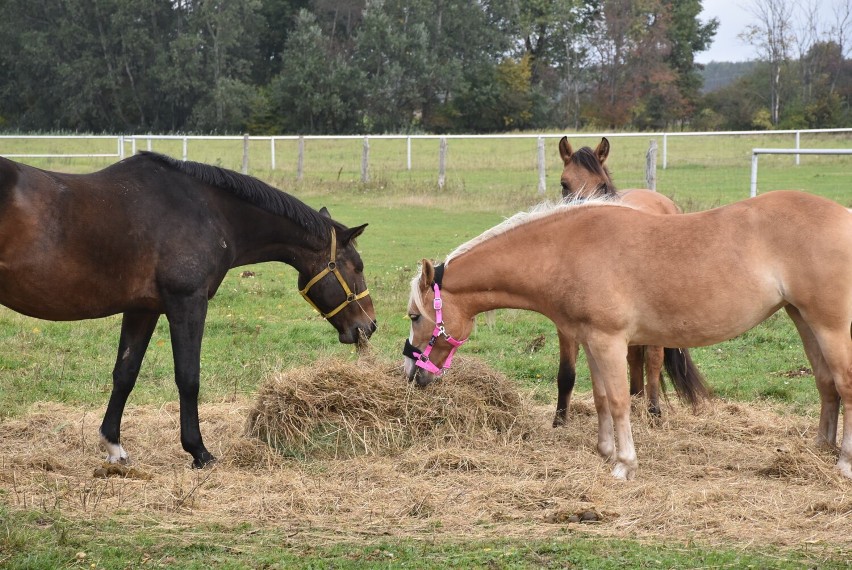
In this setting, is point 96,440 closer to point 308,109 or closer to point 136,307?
point 136,307

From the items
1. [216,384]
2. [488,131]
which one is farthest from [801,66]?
[216,384]

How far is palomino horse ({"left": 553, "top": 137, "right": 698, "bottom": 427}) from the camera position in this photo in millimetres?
6727

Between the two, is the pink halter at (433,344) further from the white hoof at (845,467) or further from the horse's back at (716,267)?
the white hoof at (845,467)

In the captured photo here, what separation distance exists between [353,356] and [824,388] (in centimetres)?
365

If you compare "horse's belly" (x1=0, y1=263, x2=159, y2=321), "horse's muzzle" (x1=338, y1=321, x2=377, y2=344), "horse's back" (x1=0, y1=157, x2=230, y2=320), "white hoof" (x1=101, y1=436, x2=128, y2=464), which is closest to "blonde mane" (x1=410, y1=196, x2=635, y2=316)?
"horse's muzzle" (x1=338, y1=321, x2=377, y2=344)

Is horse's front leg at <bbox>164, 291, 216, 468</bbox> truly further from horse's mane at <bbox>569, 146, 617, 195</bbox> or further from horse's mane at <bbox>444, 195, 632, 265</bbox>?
horse's mane at <bbox>569, 146, 617, 195</bbox>

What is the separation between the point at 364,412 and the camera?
19.8 feet

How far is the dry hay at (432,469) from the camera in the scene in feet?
15.3

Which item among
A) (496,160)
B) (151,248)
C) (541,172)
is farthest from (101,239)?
(496,160)

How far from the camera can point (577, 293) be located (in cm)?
557

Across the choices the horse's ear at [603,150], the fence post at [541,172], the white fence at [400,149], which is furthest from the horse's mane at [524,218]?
the white fence at [400,149]

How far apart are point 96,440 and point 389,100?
4277 centimetres

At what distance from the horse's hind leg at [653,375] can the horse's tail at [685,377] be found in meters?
0.08

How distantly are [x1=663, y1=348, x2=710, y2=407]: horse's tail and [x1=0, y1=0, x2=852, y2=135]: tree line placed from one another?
4049 cm
